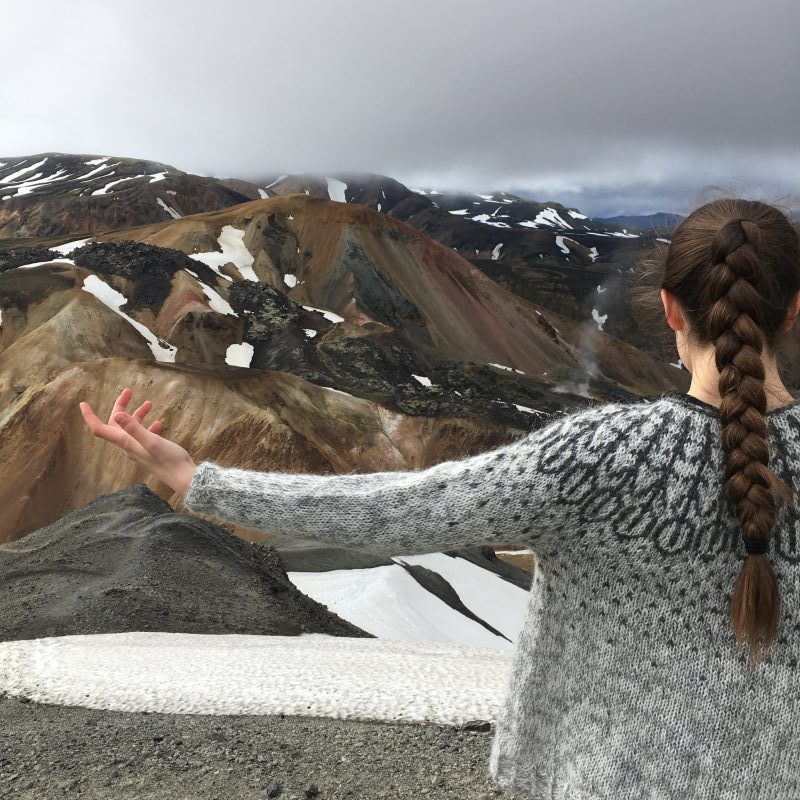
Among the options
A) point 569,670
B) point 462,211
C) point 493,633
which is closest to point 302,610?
point 493,633

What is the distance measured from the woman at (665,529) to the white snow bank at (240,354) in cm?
1871

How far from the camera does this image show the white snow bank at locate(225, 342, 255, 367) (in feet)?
65.4

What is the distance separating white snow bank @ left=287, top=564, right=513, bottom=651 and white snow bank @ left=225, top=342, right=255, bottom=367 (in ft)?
32.0

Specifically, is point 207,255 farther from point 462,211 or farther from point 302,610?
point 462,211

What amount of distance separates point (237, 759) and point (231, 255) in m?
22.0

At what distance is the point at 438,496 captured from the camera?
148cm

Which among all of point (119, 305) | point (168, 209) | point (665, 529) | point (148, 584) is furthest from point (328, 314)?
point (665, 529)

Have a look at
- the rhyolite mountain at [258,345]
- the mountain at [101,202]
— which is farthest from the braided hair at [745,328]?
the mountain at [101,202]

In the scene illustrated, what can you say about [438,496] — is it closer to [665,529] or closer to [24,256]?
[665,529]

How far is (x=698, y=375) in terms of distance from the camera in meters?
1.46

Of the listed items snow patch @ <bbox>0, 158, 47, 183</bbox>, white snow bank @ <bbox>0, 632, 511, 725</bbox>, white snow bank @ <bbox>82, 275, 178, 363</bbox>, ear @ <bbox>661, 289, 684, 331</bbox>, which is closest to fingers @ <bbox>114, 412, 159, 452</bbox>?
ear @ <bbox>661, 289, 684, 331</bbox>

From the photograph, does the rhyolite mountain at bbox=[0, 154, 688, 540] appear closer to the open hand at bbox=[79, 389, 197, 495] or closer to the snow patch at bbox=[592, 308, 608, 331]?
the open hand at bbox=[79, 389, 197, 495]

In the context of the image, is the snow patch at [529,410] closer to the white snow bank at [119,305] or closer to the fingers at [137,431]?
the white snow bank at [119,305]

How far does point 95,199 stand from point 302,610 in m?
32.4
